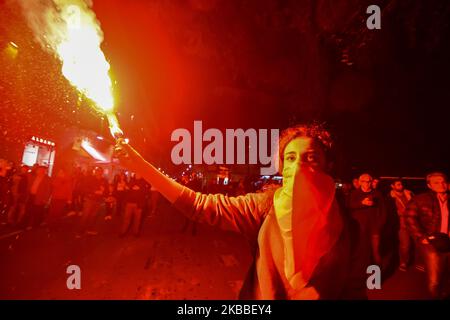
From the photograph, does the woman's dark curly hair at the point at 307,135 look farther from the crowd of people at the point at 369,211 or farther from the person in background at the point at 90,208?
the person in background at the point at 90,208

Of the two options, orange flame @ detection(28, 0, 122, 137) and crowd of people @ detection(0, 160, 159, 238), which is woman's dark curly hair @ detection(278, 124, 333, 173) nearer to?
orange flame @ detection(28, 0, 122, 137)

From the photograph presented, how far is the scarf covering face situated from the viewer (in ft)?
4.91

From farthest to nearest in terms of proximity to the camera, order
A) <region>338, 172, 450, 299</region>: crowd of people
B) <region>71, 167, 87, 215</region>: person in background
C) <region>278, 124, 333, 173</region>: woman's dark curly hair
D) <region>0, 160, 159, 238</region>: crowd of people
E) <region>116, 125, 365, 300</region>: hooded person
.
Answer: <region>71, 167, 87, 215</region>: person in background, <region>0, 160, 159, 238</region>: crowd of people, <region>338, 172, 450, 299</region>: crowd of people, <region>278, 124, 333, 173</region>: woman's dark curly hair, <region>116, 125, 365, 300</region>: hooded person

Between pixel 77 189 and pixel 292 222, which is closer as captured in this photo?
pixel 292 222

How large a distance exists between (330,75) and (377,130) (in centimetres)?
380

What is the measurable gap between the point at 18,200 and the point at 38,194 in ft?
2.17

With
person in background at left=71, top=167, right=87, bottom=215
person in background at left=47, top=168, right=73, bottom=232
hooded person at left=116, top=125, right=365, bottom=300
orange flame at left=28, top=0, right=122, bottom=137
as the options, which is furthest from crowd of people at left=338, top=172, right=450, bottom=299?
person in background at left=71, top=167, right=87, bottom=215

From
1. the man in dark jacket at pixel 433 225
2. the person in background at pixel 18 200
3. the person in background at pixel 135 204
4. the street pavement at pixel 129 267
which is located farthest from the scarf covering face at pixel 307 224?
the person in background at pixel 18 200

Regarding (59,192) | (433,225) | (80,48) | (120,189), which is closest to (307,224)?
(80,48)

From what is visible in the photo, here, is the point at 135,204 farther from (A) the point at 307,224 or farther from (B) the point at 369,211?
(A) the point at 307,224

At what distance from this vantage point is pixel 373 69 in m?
13.2

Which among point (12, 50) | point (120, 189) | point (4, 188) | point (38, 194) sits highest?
point (12, 50)

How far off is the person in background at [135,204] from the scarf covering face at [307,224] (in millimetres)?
8220

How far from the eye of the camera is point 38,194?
29.5 feet
